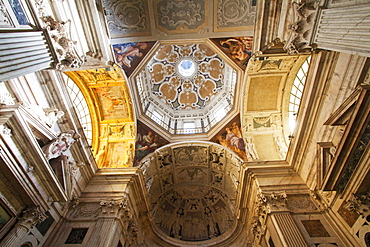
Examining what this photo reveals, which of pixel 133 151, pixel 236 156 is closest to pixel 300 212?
pixel 236 156

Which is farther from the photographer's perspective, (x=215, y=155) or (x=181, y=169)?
(x=181, y=169)

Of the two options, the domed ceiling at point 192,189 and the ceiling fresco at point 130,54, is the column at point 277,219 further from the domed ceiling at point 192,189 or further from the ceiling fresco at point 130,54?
the ceiling fresco at point 130,54

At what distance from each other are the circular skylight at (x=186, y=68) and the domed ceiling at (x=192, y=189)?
7.82m

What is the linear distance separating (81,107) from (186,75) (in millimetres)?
9751

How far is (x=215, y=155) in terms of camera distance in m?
13.5

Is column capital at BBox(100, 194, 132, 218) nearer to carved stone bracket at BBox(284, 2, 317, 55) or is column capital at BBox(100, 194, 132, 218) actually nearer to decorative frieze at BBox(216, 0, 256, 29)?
carved stone bracket at BBox(284, 2, 317, 55)

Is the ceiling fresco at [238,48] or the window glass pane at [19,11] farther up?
the ceiling fresco at [238,48]

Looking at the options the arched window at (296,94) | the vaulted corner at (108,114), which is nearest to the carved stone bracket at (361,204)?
the arched window at (296,94)

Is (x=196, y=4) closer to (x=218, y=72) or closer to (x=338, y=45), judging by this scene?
(x=338, y=45)

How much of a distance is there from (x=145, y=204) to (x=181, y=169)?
3.86 metres

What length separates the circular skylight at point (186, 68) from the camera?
18667 mm

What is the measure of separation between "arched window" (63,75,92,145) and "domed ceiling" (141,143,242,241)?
146 inches

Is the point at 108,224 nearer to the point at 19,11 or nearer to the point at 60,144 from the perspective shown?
the point at 60,144

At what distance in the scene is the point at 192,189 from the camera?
15406 millimetres
